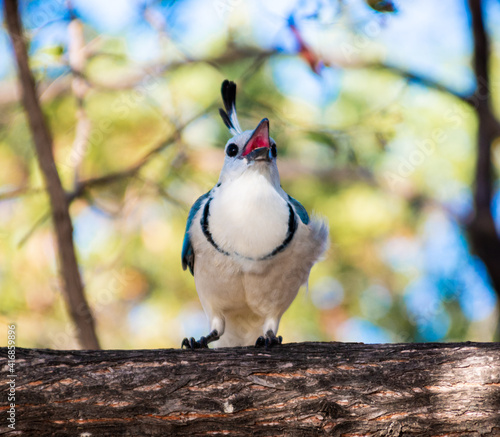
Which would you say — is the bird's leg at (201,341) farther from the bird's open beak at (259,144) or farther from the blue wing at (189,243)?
the bird's open beak at (259,144)

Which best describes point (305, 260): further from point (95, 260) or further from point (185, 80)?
point (185, 80)

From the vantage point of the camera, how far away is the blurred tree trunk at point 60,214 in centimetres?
471

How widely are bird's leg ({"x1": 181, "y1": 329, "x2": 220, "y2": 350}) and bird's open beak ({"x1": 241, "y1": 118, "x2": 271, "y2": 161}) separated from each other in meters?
1.30

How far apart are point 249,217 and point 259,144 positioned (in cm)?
55

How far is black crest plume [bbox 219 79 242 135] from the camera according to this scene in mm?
4863

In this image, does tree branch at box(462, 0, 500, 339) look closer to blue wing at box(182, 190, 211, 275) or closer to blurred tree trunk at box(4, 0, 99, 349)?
blue wing at box(182, 190, 211, 275)

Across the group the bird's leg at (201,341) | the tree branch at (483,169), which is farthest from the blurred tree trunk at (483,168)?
the bird's leg at (201,341)

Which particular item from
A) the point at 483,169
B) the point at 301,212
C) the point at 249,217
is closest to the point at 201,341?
the point at 249,217

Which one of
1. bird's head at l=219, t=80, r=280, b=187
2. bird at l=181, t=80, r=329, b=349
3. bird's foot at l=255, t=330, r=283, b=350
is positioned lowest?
bird's foot at l=255, t=330, r=283, b=350

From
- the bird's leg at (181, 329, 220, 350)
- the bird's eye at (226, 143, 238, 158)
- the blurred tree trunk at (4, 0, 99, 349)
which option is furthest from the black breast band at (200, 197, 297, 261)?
the blurred tree trunk at (4, 0, 99, 349)

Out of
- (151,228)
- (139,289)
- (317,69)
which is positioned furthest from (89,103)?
(317,69)

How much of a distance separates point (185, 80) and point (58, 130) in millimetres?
1512

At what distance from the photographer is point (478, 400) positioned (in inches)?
121

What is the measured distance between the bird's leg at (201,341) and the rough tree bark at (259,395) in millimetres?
996
